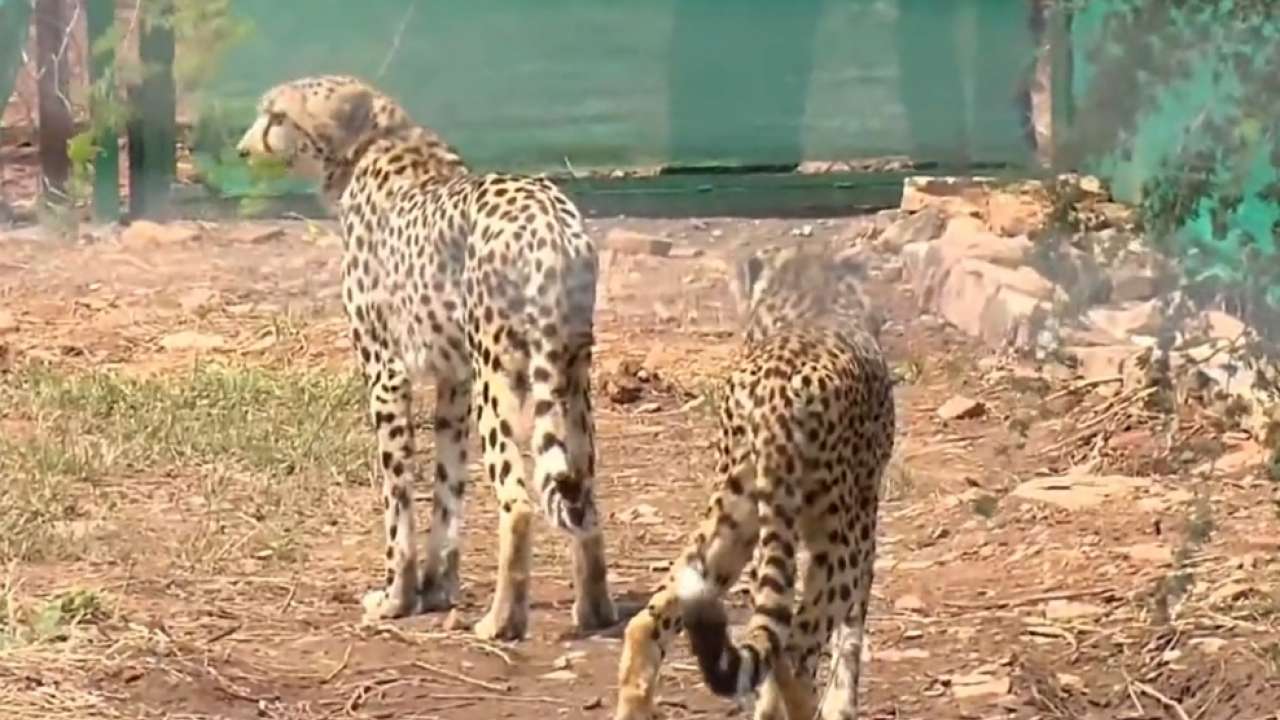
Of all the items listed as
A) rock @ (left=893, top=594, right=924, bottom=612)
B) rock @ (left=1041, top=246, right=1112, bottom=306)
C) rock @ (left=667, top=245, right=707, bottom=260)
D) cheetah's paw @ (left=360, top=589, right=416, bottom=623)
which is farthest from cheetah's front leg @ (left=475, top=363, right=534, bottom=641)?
Result: rock @ (left=1041, top=246, right=1112, bottom=306)

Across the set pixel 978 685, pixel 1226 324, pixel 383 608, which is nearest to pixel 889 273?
pixel 1226 324

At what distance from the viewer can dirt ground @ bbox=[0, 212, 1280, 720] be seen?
11.2 feet

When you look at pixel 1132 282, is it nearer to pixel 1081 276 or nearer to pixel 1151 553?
pixel 1081 276

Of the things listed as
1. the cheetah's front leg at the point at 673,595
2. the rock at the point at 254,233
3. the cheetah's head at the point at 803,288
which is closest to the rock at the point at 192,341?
the rock at the point at 254,233

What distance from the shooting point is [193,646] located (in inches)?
141

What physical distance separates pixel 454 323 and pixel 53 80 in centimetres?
70

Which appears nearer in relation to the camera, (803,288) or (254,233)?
(803,288)

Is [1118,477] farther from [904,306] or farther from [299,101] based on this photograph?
[299,101]

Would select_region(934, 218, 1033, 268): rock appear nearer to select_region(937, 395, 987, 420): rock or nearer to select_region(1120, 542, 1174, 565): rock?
select_region(937, 395, 987, 420): rock

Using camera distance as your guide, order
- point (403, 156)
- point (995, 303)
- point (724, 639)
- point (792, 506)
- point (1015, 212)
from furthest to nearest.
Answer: point (403, 156) → point (995, 303) → point (1015, 212) → point (792, 506) → point (724, 639)

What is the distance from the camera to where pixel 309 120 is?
365 cm

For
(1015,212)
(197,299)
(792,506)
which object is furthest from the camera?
(197,299)

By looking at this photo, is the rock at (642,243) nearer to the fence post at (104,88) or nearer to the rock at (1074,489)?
the rock at (1074,489)

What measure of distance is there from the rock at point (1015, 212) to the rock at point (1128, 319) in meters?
0.14
